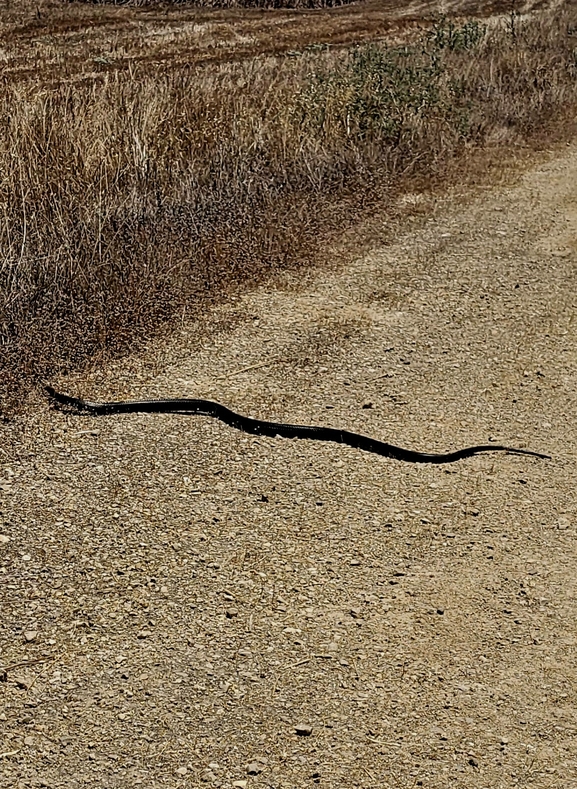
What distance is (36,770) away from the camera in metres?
2.96

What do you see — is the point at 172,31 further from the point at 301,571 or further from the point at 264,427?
the point at 301,571

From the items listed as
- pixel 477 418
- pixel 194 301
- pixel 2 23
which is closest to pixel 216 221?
pixel 194 301

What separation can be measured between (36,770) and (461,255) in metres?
5.24

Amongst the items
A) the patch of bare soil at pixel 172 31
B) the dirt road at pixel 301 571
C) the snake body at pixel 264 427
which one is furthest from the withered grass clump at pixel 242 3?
the snake body at pixel 264 427

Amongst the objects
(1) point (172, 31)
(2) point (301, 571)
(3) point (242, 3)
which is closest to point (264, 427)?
(2) point (301, 571)

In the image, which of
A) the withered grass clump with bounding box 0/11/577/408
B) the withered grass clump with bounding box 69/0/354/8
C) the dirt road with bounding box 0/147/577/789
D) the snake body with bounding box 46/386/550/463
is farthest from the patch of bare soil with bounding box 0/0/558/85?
the snake body with bounding box 46/386/550/463

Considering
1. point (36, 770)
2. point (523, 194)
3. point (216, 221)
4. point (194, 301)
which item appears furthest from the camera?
point (523, 194)

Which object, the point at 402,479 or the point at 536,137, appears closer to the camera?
the point at 402,479

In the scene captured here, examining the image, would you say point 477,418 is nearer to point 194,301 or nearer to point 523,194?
point 194,301

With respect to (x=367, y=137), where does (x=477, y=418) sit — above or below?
below

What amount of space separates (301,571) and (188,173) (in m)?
4.31

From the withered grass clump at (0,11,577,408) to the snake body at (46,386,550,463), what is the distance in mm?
432

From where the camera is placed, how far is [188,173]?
24.5 ft

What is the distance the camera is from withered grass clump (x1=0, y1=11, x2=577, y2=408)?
Answer: 5.80 m
